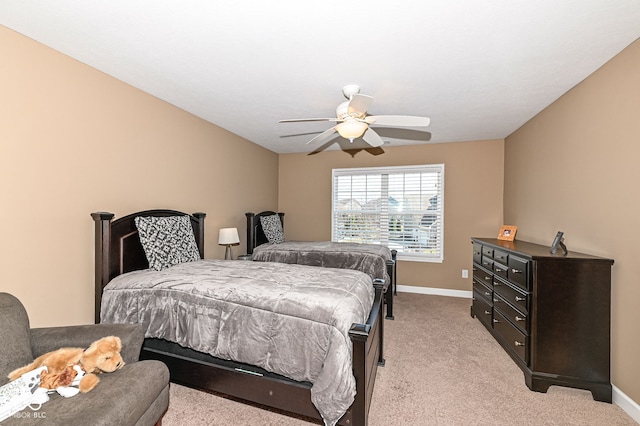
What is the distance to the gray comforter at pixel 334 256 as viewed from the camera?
12.3 ft

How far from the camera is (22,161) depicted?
2047 mm

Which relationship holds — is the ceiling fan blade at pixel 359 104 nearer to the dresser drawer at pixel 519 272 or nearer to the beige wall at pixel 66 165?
the dresser drawer at pixel 519 272

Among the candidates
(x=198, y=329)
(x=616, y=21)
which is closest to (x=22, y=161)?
(x=198, y=329)

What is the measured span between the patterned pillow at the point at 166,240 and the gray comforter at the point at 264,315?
0.79ft

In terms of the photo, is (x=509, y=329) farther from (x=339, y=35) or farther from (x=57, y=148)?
(x=57, y=148)

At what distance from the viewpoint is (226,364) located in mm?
1949

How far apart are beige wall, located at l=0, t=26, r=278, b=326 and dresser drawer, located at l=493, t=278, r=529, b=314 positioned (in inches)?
147

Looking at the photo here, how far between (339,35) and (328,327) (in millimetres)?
1952

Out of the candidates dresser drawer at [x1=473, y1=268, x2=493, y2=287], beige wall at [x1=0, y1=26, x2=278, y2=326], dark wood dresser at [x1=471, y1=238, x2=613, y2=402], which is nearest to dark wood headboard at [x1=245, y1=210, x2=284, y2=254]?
beige wall at [x1=0, y1=26, x2=278, y2=326]

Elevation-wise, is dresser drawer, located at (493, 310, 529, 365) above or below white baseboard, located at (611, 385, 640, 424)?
above

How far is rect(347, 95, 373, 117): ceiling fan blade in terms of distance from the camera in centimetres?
223

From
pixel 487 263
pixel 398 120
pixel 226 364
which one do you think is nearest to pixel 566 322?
pixel 487 263

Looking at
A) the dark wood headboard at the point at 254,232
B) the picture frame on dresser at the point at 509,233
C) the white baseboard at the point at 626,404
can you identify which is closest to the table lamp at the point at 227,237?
the dark wood headboard at the point at 254,232

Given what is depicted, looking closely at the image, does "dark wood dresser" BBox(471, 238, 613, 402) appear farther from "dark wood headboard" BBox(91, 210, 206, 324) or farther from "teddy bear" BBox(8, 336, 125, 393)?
"dark wood headboard" BBox(91, 210, 206, 324)
